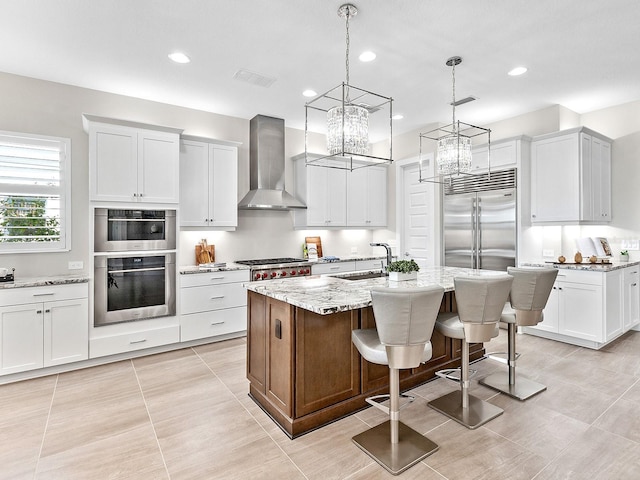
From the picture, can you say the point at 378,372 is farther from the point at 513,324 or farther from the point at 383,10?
the point at 383,10

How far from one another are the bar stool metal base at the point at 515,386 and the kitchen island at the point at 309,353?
0.80 m

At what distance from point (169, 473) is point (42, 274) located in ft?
9.72

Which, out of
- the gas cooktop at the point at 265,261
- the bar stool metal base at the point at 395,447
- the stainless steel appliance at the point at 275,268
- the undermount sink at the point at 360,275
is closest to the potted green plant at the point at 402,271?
the undermount sink at the point at 360,275

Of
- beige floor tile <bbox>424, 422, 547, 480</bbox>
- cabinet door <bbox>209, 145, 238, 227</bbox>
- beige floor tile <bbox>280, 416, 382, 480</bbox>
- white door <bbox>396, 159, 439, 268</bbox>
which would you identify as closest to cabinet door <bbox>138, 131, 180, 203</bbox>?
cabinet door <bbox>209, 145, 238, 227</bbox>

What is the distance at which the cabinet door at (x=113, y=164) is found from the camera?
12.2 ft

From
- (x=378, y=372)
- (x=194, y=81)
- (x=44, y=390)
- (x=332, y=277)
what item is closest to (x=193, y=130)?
(x=194, y=81)

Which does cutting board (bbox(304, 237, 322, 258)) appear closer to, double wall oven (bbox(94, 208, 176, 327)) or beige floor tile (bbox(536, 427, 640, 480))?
double wall oven (bbox(94, 208, 176, 327))

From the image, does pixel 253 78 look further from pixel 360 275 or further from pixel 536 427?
pixel 536 427

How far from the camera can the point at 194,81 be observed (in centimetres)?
400

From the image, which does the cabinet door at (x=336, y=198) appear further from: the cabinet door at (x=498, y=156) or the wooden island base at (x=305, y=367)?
the wooden island base at (x=305, y=367)

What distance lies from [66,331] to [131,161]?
1.88m

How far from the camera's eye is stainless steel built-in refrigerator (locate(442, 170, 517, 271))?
491cm

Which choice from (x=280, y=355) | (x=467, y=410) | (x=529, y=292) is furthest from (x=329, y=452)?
(x=529, y=292)

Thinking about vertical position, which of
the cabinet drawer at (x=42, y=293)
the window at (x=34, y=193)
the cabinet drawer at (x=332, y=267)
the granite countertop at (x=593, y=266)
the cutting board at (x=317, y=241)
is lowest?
the cabinet drawer at (x=42, y=293)
